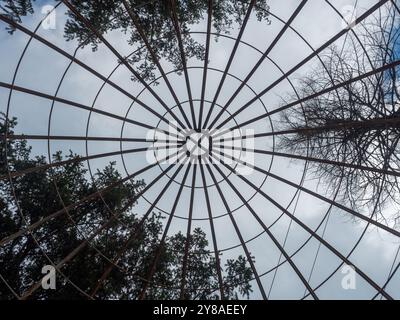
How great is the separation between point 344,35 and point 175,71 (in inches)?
227

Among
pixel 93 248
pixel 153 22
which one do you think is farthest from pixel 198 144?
pixel 93 248

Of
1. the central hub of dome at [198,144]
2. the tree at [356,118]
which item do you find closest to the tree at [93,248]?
the central hub of dome at [198,144]

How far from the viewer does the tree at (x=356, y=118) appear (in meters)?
11.1

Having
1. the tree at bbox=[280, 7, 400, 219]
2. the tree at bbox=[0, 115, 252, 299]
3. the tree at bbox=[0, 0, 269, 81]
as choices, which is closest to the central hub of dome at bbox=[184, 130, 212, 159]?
the tree at bbox=[280, 7, 400, 219]

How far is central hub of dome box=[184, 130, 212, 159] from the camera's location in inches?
558

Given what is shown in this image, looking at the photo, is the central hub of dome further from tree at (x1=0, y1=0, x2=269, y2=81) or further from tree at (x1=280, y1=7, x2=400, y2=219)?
tree at (x1=0, y1=0, x2=269, y2=81)

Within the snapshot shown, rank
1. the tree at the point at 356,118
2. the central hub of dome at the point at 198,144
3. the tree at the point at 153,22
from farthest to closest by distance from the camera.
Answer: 1. the tree at the point at 153,22
2. the central hub of dome at the point at 198,144
3. the tree at the point at 356,118

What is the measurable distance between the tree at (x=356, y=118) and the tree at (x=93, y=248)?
533cm

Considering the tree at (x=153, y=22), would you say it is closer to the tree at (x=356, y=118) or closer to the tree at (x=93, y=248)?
the tree at (x=356, y=118)

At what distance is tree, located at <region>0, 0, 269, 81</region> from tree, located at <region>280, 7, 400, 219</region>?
13.3 ft
